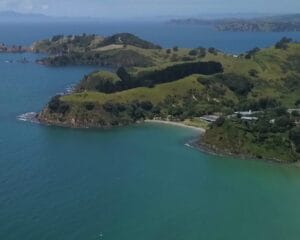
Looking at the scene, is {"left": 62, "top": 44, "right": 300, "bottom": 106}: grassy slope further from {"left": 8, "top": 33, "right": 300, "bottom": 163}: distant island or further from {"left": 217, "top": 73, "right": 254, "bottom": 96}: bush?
{"left": 217, "top": 73, "right": 254, "bottom": 96}: bush

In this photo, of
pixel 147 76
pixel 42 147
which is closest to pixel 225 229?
pixel 42 147

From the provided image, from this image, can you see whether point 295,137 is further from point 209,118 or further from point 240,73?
point 240,73

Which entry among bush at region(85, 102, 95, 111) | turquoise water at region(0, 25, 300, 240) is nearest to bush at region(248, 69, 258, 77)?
turquoise water at region(0, 25, 300, 240)

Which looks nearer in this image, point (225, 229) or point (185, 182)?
point (225, 229)

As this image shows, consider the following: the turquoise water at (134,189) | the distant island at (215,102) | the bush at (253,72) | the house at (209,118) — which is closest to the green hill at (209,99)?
the distant island at (215,102)

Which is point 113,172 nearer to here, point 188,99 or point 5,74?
point 188,99

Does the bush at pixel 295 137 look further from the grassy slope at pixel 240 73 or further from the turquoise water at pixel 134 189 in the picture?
the grassy slope at pixel 240 73
